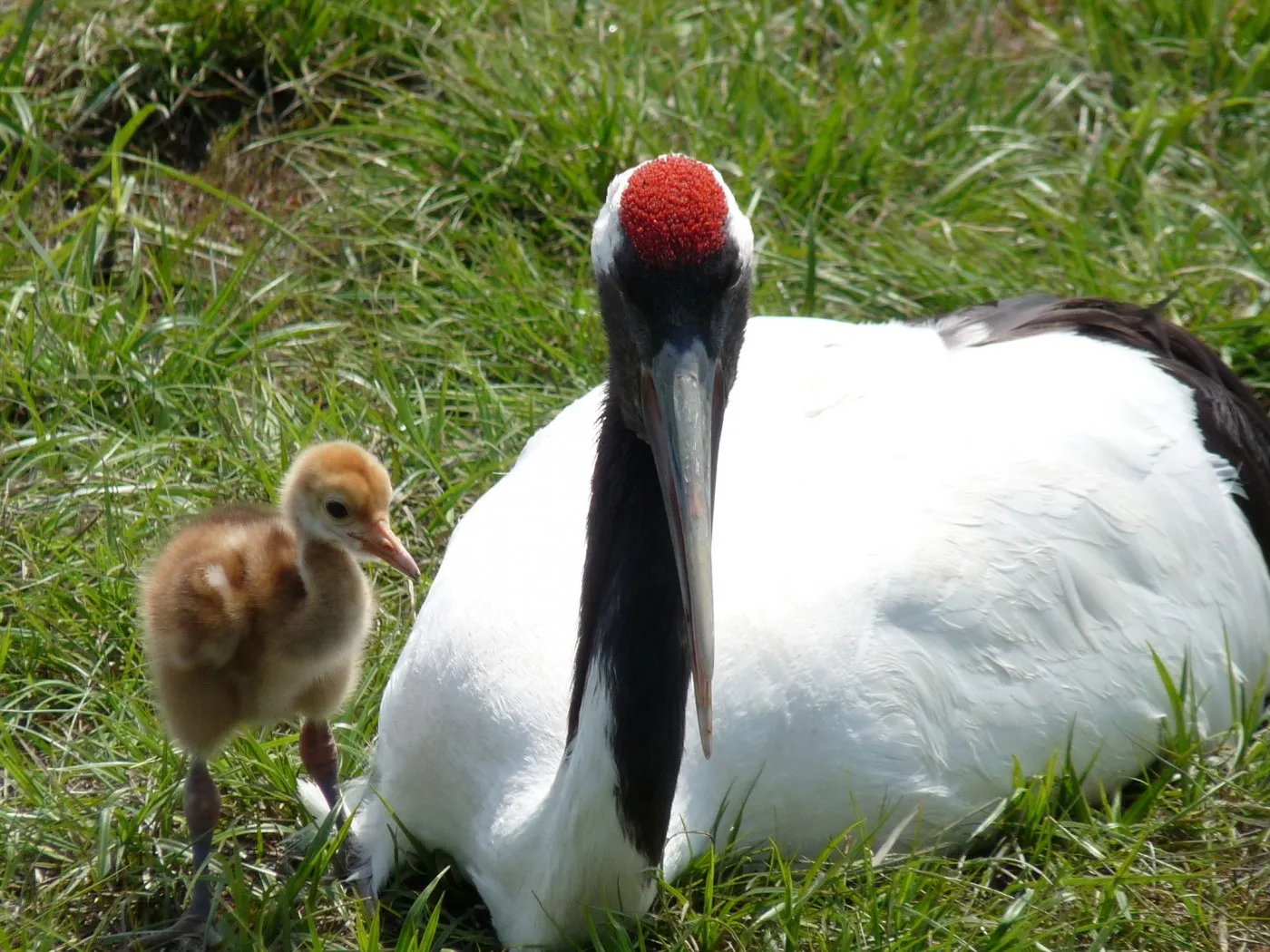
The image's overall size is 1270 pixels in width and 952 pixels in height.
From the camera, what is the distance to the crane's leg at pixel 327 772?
3.41 metres

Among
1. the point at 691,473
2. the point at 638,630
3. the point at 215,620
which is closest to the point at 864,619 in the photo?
the point at 638,630

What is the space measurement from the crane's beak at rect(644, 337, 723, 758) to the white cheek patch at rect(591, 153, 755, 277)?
17 cm

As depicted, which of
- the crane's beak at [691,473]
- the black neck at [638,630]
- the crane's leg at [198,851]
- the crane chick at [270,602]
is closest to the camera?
the crane's beak at [691,473]

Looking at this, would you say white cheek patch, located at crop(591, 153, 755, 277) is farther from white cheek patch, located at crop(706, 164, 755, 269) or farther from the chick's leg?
the chick's leg

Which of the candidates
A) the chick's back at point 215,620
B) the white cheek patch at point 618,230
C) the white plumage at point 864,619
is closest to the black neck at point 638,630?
the white plumage at point 864,619

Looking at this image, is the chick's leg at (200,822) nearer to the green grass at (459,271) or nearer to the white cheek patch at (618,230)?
the green grass at (459,271)

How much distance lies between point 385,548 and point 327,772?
540 mm

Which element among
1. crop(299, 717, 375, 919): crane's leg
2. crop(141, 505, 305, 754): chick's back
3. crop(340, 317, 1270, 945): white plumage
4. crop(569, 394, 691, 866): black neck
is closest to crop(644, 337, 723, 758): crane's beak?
crop(569, 394, 691, 866): black neck

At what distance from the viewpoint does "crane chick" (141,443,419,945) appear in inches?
124

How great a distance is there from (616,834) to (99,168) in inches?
123

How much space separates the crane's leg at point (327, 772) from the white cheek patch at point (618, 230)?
1146 millimetres

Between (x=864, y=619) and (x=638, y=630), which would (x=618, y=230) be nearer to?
(x=638, y=630)

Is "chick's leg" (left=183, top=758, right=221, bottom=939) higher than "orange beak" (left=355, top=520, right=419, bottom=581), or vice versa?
"orange beak" (left=355, top=520, right=419, bottom=581)

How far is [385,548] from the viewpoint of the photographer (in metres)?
3.20
